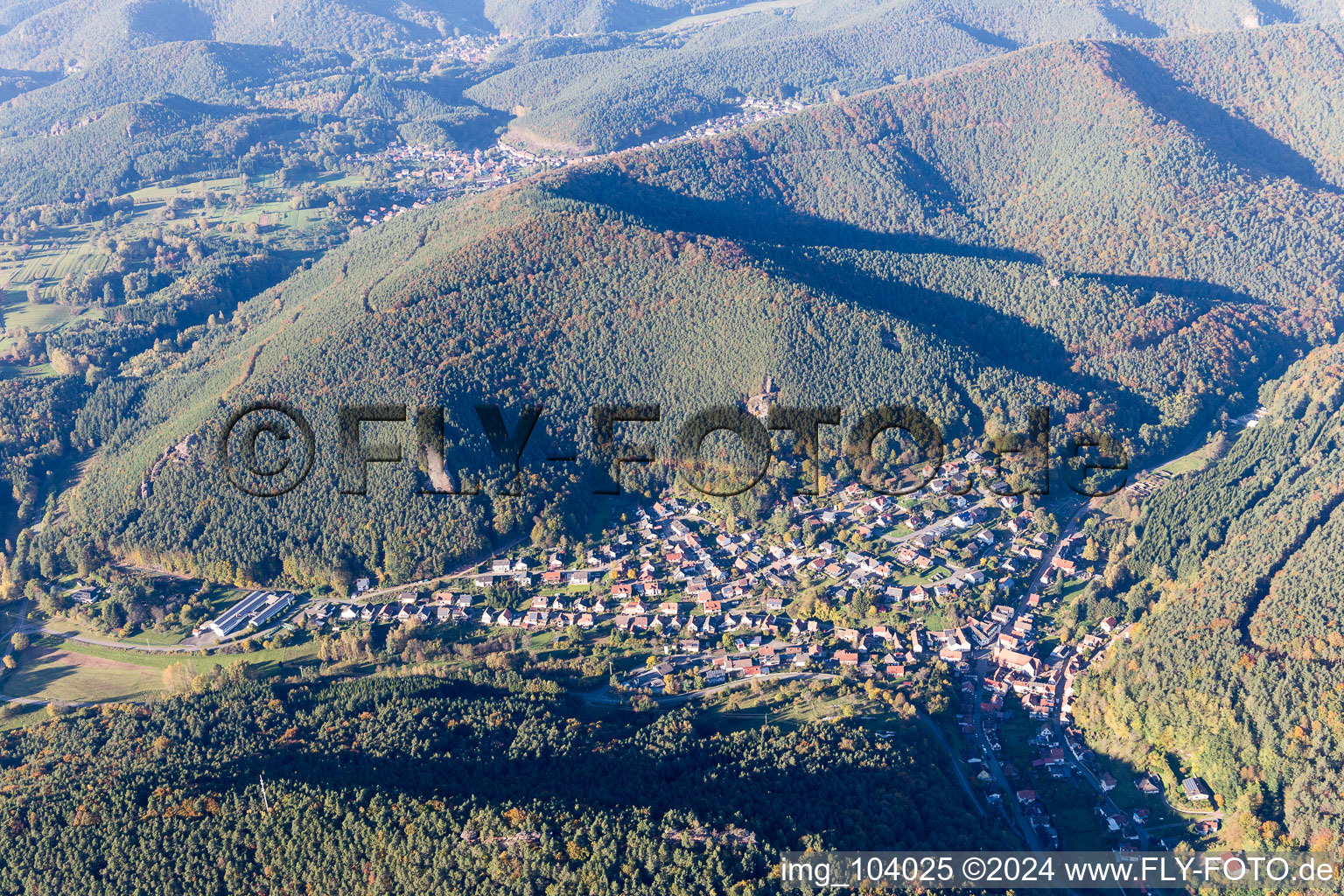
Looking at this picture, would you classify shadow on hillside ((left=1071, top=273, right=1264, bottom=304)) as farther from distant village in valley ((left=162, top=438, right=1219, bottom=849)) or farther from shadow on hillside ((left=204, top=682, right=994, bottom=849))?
shadow on hillside ((left=204, top=682, right=994, bottom=849))

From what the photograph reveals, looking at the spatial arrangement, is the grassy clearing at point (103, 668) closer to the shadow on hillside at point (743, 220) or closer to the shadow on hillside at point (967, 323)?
the shadow on hillside at point (967, 323)

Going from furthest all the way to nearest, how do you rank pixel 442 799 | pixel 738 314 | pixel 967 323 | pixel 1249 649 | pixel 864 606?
pixel 967 323 < pixel 738 314 < pixel 864 606 < pixel 1249 649 < pixel 442 799

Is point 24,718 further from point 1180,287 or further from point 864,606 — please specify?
point 1180,287

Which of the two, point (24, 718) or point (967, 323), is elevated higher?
point (967, 323)

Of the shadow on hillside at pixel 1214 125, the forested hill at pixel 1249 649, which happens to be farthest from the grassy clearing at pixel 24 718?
the shadow on hillside at pixel 1214 125

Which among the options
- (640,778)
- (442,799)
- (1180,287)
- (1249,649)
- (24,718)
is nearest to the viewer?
(442,799)

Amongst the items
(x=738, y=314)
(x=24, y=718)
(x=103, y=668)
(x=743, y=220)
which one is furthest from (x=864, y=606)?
(x=743, y=220)

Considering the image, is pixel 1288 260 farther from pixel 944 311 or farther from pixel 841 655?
pixel 841 655
